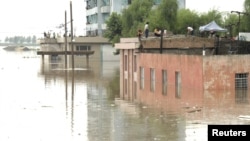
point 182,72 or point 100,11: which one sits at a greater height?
point 100,11

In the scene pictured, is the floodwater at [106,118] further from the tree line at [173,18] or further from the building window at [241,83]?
the tree line at [173,18]

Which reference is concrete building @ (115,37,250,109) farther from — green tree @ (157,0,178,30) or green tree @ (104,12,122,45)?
green tree @ (104,12,122,45)

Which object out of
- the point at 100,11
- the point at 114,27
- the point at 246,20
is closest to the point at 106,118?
the point at 246,20

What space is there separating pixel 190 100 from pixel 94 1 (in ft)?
272

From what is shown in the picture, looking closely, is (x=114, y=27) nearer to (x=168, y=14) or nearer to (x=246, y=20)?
(x=168, y=14)

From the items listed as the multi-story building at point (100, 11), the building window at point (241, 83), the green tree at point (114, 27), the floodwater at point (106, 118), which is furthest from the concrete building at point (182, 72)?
the multi-story building at point (100, 11)

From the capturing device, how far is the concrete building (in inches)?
1300

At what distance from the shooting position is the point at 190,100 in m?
29.9

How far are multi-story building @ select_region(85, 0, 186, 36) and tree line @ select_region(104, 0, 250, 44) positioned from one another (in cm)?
1827

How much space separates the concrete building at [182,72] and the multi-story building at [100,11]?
1929 inches

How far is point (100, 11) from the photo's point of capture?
345ft

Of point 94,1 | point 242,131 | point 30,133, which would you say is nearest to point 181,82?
point 30,133

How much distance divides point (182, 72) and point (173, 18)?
26994 millimetres

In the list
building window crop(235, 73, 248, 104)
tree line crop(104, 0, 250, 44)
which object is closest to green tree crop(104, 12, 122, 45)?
tree line crop(104, 0, 250, 44)
